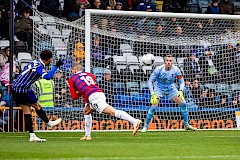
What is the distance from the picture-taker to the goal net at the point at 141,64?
19734mm

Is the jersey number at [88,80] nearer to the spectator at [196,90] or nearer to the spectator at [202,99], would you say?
the spectator at [202,99]

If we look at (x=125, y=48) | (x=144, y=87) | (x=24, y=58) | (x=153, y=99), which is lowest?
(x=153, y=99)

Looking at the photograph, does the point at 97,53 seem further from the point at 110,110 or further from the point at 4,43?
the point at 110,110

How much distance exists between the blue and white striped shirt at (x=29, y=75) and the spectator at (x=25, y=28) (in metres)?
7.92

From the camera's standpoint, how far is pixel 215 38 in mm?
20703

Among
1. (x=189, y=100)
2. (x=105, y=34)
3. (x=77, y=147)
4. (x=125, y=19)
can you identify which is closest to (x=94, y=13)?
(x=105, y=34)

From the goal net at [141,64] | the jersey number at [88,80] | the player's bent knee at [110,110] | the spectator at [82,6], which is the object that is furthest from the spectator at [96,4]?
the player's bent knee at [110,110]

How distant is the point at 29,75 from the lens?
1397cm

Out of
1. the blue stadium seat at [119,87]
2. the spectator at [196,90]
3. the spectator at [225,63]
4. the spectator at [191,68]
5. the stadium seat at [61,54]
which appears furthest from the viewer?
the spectator at [191,68]

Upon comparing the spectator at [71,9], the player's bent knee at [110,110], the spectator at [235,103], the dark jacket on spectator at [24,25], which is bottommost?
the spectator at [235,103]

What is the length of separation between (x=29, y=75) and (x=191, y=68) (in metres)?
8.01

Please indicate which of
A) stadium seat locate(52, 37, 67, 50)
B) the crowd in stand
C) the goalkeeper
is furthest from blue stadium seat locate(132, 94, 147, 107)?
stadium seat locate(52, 37, 67, 50)

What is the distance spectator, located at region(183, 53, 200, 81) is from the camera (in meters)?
20.9

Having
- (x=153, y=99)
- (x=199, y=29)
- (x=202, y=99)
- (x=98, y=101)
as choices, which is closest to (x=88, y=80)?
(x=98, y=101)
